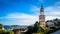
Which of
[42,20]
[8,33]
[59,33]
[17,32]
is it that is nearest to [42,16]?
[42,20]

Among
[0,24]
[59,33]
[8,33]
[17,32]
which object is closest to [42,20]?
[17,32]

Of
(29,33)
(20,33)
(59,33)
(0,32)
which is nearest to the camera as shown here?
(59,33)

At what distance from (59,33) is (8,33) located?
7.07 meters

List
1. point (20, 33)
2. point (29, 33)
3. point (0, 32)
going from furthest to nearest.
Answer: point (20, 33), point (29, 33), point (0, 32)

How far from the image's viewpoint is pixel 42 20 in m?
43.8

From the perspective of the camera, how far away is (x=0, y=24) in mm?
24375

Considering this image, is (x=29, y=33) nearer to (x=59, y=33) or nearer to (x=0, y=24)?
(x=0, y=24)

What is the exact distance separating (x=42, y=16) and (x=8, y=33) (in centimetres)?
2445

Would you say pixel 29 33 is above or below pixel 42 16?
below

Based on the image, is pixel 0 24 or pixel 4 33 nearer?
pixel 4 33

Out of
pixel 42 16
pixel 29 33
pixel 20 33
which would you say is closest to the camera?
pixel 29 33

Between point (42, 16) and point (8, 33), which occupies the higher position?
point (42, 16)

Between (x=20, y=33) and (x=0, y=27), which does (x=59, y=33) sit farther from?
(x=20, y=33)

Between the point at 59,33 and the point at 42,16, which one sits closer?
the point at 59,33
